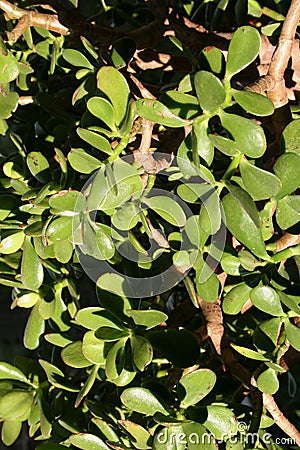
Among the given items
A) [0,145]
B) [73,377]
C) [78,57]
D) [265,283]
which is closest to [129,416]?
[73,377]

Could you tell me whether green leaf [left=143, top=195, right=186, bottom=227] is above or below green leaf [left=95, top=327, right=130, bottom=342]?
above

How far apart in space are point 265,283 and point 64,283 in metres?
0.24

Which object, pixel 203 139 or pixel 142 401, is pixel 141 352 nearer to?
pixel 142 401

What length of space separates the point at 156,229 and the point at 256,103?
0.54 ft

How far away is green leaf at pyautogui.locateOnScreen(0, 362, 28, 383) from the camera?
0.74 metres

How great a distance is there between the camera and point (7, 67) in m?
0.60

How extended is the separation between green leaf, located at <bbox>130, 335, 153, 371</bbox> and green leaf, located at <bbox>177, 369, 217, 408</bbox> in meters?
0.05

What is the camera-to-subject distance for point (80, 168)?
54 cm

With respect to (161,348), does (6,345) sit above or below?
below

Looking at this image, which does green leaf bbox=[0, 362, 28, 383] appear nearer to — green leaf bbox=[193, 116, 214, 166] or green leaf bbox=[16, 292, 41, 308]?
green leaf bbox=[16, 292, 41, 308]

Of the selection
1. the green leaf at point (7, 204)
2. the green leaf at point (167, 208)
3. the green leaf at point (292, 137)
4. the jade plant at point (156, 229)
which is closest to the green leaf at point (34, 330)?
the jade plant at point (156, 229)

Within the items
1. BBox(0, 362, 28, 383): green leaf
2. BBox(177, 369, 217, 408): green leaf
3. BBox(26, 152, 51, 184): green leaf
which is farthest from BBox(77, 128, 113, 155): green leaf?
BBox(0, 362, 28, 383): green leaf

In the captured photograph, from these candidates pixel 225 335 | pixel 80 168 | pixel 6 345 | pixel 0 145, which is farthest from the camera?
→ pixel 6 345

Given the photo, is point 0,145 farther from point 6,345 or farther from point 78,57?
point 6,345
